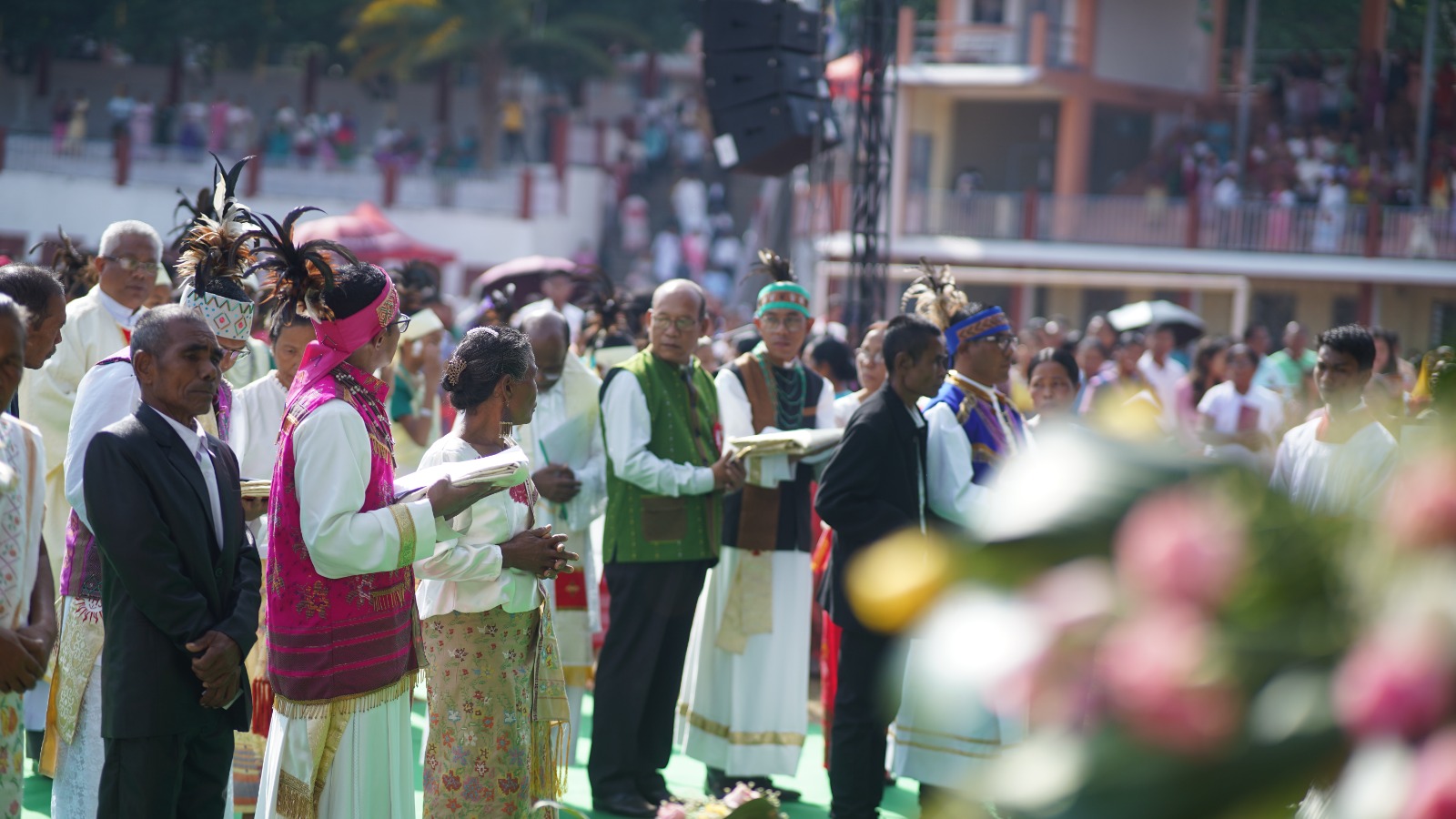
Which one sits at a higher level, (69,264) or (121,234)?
(121,234)

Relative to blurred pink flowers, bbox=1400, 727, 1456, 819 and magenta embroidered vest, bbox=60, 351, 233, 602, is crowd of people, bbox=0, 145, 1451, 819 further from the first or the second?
blurred pink flowers, bbox=1400, 727, 1456, 819

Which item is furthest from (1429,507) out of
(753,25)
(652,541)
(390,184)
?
(390,184)

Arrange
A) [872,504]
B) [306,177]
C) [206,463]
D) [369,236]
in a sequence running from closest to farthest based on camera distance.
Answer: [206,463] < [872,504] < [369,236] < [306,177]

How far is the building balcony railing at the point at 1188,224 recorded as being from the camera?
883 inches

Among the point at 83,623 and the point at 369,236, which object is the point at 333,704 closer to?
the point at 83,623

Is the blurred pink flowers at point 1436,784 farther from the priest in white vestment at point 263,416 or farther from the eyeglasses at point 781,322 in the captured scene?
the eyeglasses at point 781,322

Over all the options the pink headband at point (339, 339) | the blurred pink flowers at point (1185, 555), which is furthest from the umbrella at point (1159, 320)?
the blurred pink flowers at point (1185, 555)

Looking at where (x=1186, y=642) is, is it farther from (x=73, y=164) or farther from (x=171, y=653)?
(x=73, y=164)

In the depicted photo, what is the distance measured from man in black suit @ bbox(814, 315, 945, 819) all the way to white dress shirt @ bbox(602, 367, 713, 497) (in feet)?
2.12

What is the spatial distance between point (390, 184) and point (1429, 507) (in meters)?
→ 26.6

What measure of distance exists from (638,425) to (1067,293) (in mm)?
21935

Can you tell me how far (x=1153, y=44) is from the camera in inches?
1128

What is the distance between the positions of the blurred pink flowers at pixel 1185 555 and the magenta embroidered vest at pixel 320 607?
2887 mm

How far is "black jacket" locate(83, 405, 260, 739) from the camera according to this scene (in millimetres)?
3457
